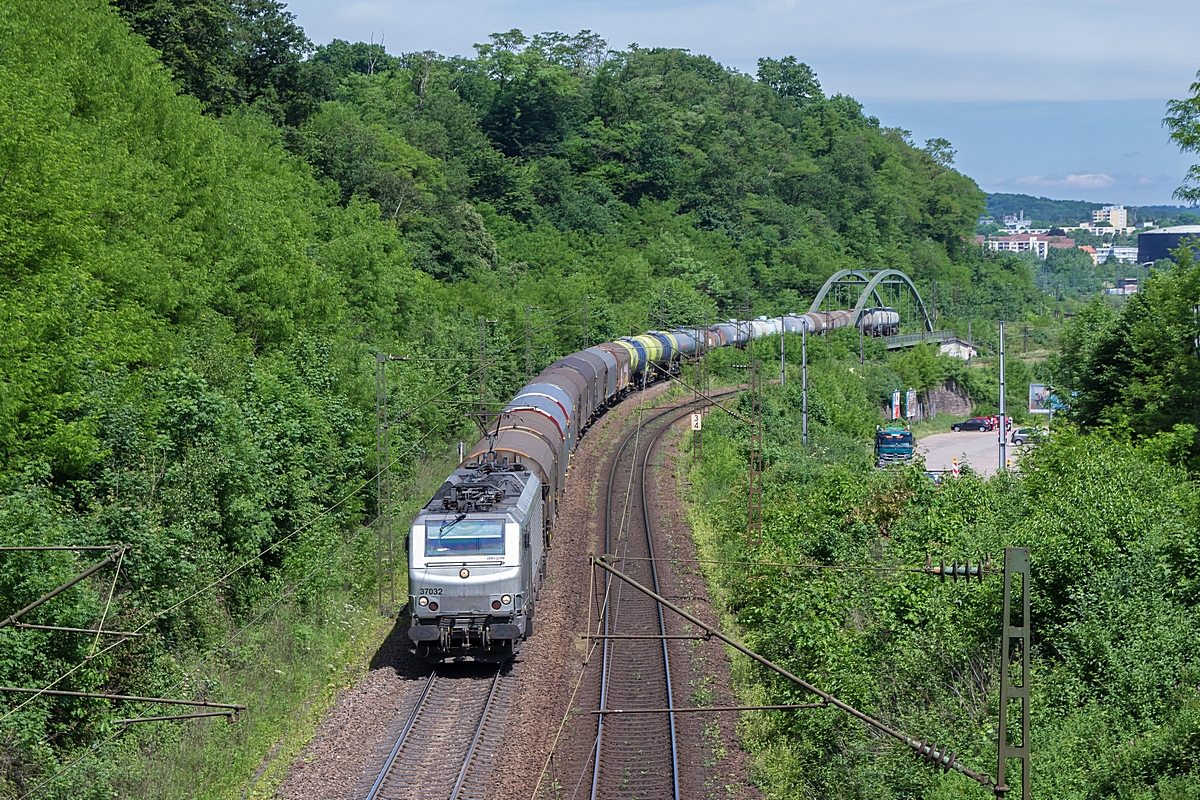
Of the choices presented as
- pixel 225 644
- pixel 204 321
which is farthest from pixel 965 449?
pixel 225 644

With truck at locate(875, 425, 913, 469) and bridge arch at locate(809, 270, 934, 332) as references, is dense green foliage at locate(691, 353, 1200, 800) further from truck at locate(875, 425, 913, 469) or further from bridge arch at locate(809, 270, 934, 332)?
bridge arch at locate(809, 270, 934, 332)

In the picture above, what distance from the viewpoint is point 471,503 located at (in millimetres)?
21734

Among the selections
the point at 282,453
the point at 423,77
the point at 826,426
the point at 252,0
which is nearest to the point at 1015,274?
the point at 423,77

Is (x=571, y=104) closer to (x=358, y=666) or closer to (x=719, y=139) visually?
(x=719, y=139)

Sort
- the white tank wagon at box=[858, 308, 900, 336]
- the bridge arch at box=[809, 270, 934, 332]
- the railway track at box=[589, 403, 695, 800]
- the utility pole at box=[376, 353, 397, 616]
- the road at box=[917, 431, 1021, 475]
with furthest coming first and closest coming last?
the white tank wagon at box=[858, 308, 900, 336] < the bridge arch at box=[809, 270, 934, 332] < the road at box=[917, 431, 1021, 475] < the utility pole at box=[376, 353, 397, 616] < the railway track at box=[589, 403, 695, 800]

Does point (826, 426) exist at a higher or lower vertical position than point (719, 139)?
lower

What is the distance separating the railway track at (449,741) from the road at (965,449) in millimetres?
42534

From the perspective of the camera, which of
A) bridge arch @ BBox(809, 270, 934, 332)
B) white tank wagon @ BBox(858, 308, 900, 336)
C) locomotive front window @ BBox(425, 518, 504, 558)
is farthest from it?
white tank wagon @ BBox(858, 308, 900, 336)

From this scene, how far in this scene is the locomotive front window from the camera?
20.9 meters

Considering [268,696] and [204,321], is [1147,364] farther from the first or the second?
[268,696]

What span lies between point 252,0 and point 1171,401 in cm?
4813

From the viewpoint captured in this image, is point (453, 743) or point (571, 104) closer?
point (453, 743)

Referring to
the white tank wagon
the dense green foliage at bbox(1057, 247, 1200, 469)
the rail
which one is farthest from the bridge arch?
the rail

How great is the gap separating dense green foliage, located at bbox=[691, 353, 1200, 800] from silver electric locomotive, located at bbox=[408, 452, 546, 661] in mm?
4831
